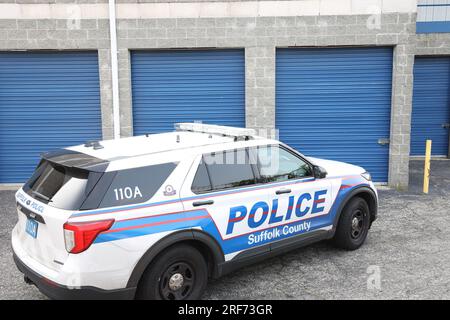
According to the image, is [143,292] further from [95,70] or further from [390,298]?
[95,70]

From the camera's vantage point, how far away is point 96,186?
3797 mm

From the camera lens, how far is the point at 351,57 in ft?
30.9

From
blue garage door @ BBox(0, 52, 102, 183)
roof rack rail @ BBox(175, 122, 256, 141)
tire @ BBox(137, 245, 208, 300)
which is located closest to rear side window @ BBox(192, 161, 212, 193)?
tire @ BBox(137, 245, 208, 300)

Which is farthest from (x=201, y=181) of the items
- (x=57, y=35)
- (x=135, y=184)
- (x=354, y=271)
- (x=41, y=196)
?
(x=57, y=35)

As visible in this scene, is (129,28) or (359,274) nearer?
(359,274)

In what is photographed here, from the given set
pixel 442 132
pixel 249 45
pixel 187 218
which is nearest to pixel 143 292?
pixel 187 218

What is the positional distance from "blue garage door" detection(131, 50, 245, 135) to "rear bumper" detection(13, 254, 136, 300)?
19.9 feet

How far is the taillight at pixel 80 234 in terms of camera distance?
3555mm

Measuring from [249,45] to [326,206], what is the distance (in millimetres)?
4950

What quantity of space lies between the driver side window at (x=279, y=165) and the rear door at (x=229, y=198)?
0.17 metres

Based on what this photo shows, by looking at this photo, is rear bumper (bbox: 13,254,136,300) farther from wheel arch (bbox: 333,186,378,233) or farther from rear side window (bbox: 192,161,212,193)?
wheel arch (bbox: 333,186,378,233)

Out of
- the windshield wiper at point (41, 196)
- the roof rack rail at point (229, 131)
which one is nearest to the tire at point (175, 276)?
the windshield wiper at point (41, 196)

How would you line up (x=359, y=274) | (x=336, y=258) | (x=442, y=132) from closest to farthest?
(x=359, y=274) < (x=336, y=258) < (x=442, y=132)

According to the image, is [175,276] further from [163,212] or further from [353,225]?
[353,225]
